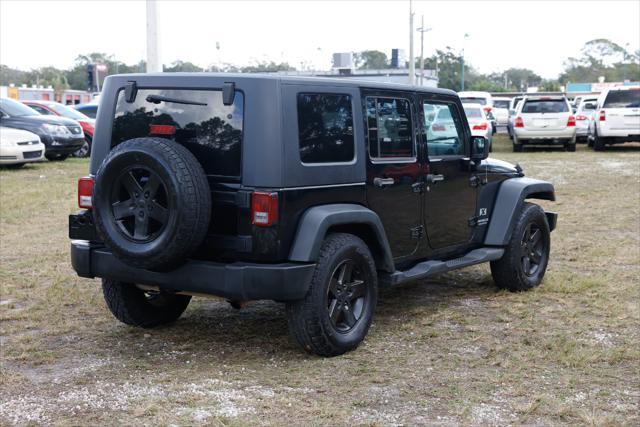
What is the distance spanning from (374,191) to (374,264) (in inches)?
19.5

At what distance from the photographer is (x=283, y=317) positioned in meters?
6.69

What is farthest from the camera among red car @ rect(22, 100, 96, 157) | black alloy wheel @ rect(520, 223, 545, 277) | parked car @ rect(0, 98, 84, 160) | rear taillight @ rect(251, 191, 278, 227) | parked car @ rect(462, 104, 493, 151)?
parked car @ rect(462, 104, 493, 151)

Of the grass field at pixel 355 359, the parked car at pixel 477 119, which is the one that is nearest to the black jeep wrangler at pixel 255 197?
the grass field at pixel 355 359

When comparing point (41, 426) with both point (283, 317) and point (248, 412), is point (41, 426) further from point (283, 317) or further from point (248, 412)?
point (283, 317)

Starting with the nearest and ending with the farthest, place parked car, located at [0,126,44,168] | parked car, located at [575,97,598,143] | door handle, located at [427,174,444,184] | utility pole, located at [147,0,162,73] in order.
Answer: door handle, located at [427,174,444,184] → utility pole, located at [147,0,162,73] → parked car, located at [0,126,44,168] → parked car, located at [575,97,598,143]

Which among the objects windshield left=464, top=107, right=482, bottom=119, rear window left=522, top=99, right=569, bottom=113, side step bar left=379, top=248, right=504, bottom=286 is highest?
rear window left=522, top=99, right=569, bottom=113

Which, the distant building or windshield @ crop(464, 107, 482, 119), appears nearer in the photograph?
windshield @ crop(464, 107, 482, 119)

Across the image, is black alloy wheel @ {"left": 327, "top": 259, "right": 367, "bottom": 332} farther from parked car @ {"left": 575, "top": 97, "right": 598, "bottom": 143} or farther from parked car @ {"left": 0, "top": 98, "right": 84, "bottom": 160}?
parked car @ {"left": 575, "top": 97, "right": 598, "bottom": 143}

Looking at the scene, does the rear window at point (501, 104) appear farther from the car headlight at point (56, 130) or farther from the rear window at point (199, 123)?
the rear window at point (199, 123)

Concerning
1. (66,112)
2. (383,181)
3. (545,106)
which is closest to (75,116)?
(66,112)

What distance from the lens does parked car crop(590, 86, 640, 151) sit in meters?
23.5

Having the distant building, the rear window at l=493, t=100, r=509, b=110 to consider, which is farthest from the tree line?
the rear window at l=493, t=100, r=509, b=110

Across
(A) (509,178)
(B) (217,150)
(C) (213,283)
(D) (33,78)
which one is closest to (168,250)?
(C) (213,283)

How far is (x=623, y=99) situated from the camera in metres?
23.8
